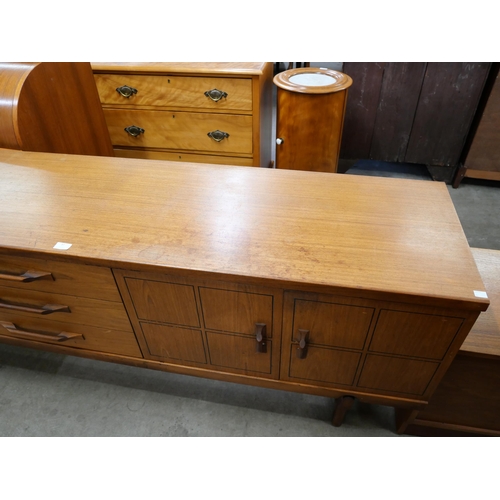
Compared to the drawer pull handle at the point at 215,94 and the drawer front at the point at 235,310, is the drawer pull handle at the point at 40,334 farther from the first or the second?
the drawer pull handle at the point at 215,94

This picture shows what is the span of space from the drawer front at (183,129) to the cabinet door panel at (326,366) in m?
1.36

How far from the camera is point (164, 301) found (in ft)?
3.29

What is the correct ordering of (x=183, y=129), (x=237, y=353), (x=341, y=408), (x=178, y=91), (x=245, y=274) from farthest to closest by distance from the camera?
(x=183, y=129) → (x=178, y=91) → (x=341, y=408) → (x=237, y=353) → (x=245, y=274)

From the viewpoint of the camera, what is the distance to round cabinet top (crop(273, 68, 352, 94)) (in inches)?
68.6

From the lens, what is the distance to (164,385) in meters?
1.46

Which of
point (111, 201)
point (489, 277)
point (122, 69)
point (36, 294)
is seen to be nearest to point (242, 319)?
point (111, 201)

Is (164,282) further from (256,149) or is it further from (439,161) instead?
(439,161)

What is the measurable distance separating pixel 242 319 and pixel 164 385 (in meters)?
0.67

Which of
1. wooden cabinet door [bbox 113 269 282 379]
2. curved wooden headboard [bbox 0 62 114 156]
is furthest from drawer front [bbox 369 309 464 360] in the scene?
curved wooden headboard [bbox 0 62 114 156]

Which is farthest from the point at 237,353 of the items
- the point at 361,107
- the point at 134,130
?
the point at 361,107

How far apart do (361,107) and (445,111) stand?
0.49m

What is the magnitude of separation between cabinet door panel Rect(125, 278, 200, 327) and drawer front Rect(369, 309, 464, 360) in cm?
49

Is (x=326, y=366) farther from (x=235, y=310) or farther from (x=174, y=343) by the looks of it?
(x=174, y=343)

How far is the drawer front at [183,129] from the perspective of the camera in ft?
6.62
